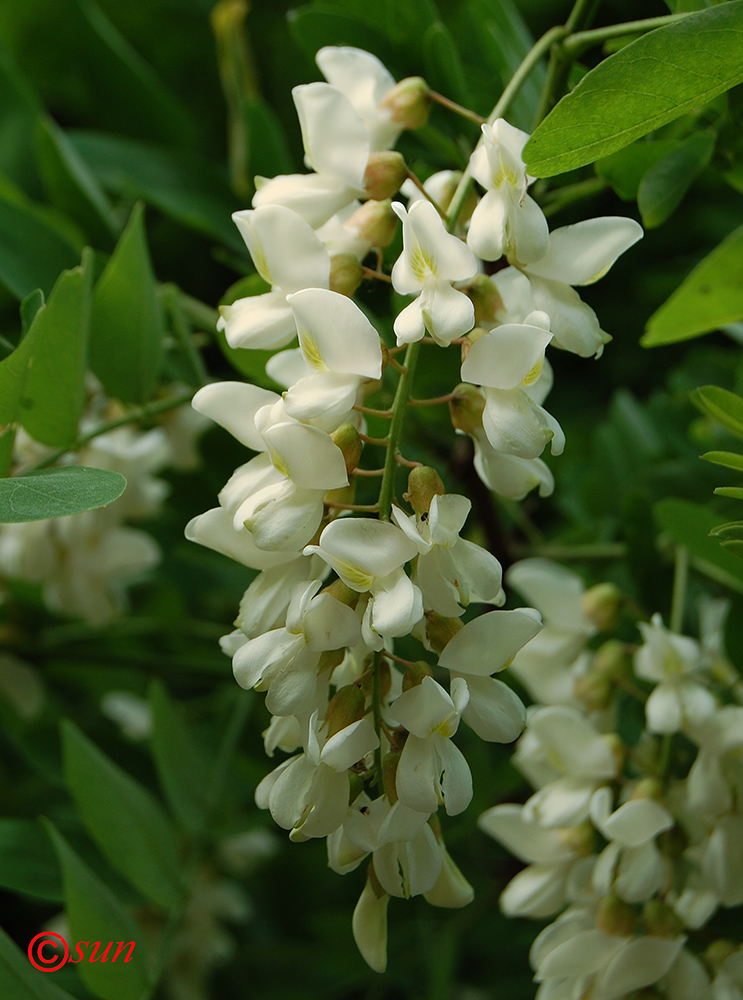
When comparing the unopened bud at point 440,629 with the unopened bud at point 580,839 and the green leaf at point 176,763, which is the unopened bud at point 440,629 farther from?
the green leaf at point 176,763

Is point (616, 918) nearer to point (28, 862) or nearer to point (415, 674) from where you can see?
point (415, 674)

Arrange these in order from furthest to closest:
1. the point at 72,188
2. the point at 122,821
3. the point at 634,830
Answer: the point at 72,188, the point at 122,821, the point at 634,830

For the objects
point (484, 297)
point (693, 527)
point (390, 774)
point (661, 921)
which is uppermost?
point (484, 297)

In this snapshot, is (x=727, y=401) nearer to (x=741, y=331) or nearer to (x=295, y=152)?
(x=741, y=331)

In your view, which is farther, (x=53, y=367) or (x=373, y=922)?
(x=53, y=367)

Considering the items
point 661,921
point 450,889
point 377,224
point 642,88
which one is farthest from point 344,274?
point 661,921
